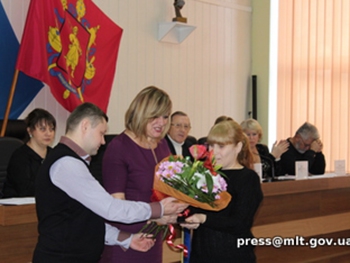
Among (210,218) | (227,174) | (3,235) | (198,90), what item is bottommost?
(3,235)

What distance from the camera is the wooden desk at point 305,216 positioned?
4309 mm

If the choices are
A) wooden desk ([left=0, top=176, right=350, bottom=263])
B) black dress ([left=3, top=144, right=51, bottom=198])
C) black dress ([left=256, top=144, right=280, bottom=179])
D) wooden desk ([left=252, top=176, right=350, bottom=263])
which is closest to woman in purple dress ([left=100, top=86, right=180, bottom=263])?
wooden desk ([left=0, top=176, right=350, bottom=263])

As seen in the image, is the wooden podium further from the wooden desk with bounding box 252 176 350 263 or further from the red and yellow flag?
the red and yellow flag

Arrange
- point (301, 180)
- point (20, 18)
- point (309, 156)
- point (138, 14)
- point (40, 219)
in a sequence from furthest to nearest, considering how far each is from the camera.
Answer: point (138, 14) → point (309, 156) → point (20, 18) → point (301, 180) → point (40, 219)

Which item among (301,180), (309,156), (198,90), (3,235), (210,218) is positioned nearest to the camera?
(210,218)

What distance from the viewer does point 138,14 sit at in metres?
6.42

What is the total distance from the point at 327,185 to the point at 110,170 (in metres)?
2.73

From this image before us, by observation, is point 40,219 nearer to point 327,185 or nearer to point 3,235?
point 3,235

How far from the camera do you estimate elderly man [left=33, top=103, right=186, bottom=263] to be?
2105mm

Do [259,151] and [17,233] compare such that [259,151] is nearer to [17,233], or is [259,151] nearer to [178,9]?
[178,9]

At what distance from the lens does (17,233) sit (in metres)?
3.03

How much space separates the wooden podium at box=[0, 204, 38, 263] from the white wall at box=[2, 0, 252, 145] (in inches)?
95.0

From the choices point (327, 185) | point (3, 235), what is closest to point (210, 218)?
point (3, 235)

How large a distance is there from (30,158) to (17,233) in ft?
3.31
